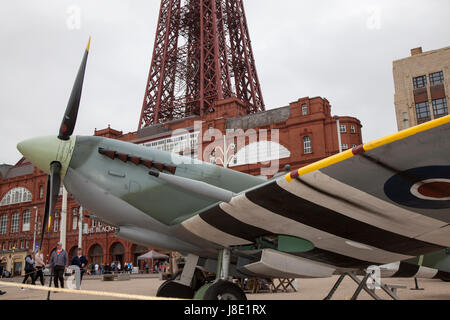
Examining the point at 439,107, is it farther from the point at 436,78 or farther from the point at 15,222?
the point at 15,222

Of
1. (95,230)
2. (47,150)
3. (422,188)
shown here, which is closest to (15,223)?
(95,230)

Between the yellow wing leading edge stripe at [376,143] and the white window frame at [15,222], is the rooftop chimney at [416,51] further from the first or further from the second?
the white window frame at [15,222]

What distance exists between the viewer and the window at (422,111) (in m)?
37.2

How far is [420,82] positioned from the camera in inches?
1517

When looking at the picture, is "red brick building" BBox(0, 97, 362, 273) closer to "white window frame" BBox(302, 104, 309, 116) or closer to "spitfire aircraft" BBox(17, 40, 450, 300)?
"white window frame" BBox(302, 104, 309, 116)

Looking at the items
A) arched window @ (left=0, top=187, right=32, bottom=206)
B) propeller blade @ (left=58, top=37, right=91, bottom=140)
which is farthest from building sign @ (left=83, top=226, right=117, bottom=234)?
propeller blade @ (left=58, top=37, right=91, bottom=140)

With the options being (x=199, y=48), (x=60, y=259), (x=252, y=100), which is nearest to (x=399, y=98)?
(x=252, y=100)

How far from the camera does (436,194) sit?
4.18 m

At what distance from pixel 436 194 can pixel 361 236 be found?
1438 mm

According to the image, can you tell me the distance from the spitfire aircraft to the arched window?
55.9 meters

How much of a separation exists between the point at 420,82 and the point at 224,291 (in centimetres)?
3942

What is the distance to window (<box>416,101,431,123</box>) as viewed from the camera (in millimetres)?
37156

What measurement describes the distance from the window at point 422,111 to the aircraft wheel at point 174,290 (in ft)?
119

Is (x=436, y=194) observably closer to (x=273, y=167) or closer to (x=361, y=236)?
(x=361, y=236)
